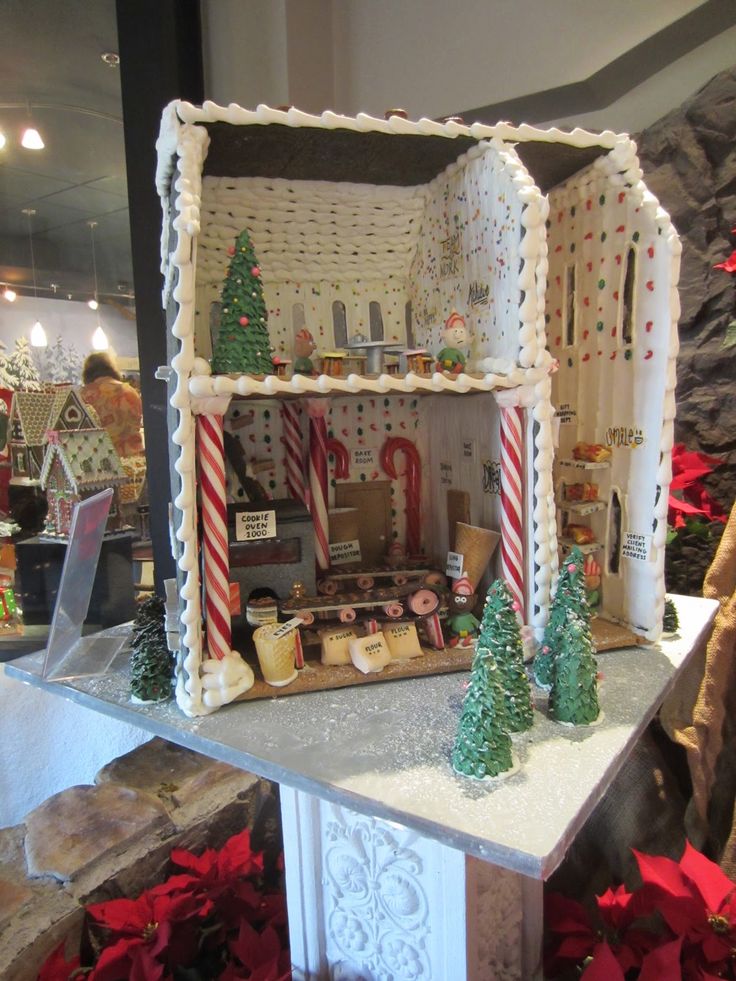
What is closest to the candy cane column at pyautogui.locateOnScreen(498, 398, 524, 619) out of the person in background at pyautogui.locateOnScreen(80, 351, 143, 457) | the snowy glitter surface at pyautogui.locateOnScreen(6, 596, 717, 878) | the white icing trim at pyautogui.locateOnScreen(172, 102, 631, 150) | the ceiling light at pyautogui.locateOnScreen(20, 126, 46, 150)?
the snowy glitter surface at pyautogui.locateOnScreen(6, 596, 717, 878)

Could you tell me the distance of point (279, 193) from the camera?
4.36 ft

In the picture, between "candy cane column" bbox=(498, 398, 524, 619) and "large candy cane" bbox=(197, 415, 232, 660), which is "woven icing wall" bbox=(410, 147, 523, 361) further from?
"large candy cane" bbox=(197, 415, 232, 660)

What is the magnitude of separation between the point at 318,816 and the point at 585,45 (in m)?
1.94

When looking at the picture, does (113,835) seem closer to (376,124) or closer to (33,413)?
(33,413)

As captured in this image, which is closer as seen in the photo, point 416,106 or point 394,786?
point 394,786

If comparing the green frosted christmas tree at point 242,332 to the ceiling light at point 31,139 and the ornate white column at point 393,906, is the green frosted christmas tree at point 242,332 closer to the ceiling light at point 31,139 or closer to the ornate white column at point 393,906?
the ornate white column at point 393,906

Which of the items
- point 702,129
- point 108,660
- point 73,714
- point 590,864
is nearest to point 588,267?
point 702,129

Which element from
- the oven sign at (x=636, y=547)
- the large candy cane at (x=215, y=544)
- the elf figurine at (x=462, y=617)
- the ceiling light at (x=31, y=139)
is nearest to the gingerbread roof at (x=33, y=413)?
the ceiling light at (x=31, y=139)

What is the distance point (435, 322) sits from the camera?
1.44 meters

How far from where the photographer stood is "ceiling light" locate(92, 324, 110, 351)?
6.19ft

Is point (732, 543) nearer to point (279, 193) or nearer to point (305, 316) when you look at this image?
point (305, 316)

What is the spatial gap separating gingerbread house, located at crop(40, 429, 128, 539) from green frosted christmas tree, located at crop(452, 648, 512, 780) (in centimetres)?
130

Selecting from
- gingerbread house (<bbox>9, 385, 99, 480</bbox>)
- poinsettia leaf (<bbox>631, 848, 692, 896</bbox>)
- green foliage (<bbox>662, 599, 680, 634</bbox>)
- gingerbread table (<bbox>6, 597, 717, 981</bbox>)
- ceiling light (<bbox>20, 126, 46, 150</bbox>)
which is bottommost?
poinsettia leaf (<bbox>631, 848, 692, 896</bbox>)

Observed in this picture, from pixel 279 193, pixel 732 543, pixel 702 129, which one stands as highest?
pixel 702 129
